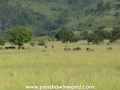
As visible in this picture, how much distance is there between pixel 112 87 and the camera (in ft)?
38.6

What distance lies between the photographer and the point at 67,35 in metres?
97.8

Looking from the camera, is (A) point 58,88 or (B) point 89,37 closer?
(A) point 58,88

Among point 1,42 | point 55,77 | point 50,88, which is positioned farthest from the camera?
point 1,42

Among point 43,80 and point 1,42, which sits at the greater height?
point 43,80

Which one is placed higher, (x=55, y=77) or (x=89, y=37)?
(x=55, y=77)

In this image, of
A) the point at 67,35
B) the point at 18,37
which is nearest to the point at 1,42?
the point at 18,37

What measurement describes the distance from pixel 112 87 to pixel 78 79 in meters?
2.36

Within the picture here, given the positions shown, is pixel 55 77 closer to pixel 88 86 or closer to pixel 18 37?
pixel 88 86

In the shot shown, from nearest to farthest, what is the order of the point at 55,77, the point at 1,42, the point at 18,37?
the point at 55,77
the point at 18,37
the point at 1,42

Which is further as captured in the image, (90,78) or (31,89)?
(90,78)

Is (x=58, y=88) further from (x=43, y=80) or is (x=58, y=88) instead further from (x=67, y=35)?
(x=67, y=35)

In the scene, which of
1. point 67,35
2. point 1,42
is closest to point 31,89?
point 1,42

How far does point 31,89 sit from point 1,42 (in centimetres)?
6370

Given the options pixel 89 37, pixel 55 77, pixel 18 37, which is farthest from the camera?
pixel 89 37
